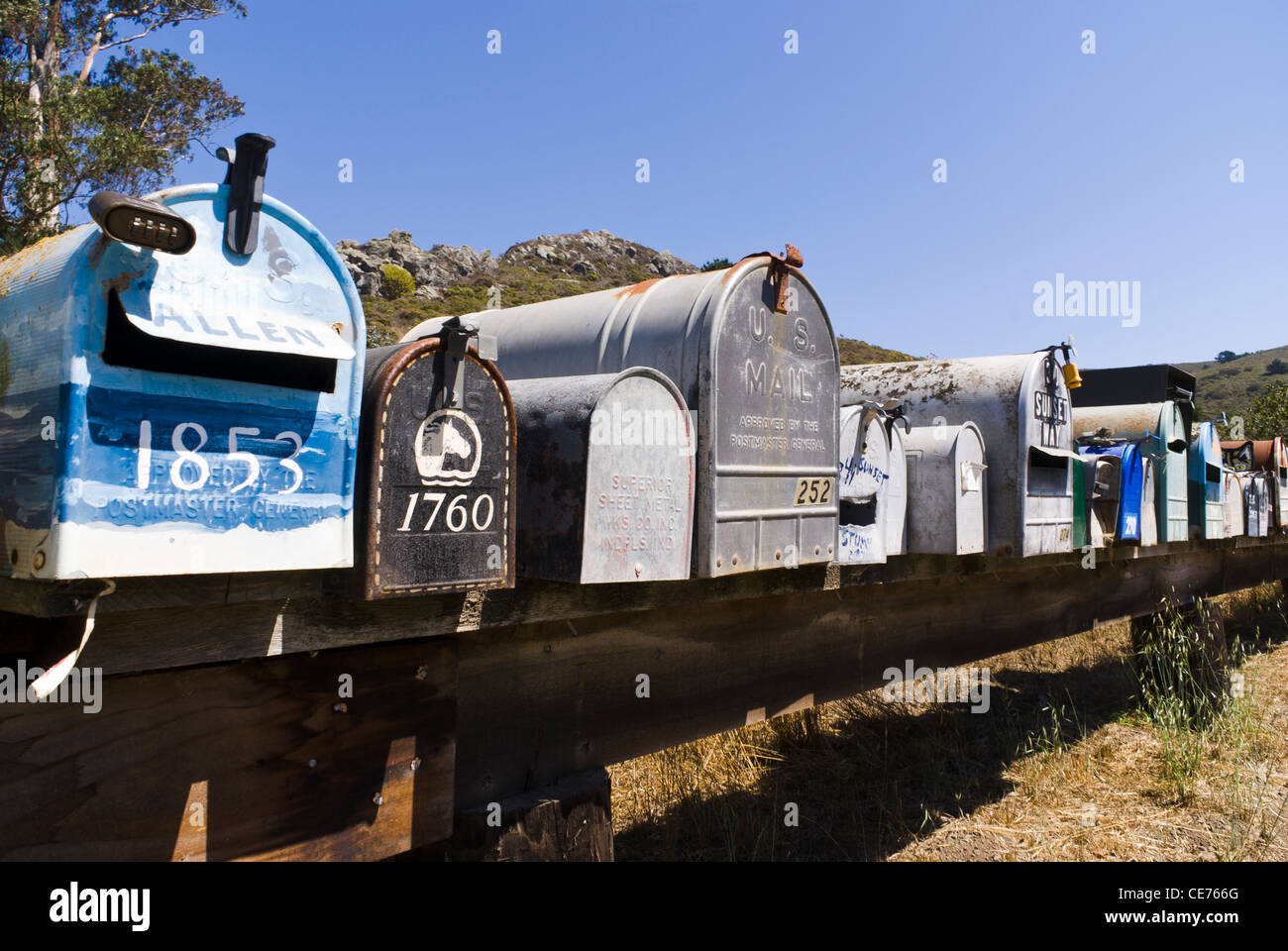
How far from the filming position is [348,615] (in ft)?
3.75

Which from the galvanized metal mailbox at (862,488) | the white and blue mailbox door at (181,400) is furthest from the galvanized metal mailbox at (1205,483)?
the white and blue mailbox door at (181,400)

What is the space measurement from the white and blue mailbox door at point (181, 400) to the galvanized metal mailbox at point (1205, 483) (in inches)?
165

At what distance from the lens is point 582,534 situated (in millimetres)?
1257

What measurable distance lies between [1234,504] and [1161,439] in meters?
1.33

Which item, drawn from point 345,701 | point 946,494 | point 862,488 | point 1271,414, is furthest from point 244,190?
point 1271,414

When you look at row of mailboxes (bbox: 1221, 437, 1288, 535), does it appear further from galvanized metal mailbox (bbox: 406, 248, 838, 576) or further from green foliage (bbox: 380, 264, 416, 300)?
green foliage (bbox: 380, 264, 416, 300)

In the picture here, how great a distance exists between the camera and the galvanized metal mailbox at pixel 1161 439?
353 centimetres

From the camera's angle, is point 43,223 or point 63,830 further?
point 43,223

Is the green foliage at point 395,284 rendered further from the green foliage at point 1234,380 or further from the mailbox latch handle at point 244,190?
the mailbox latch handle at point 244,190

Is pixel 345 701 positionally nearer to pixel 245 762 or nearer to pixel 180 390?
pixel 245 762
